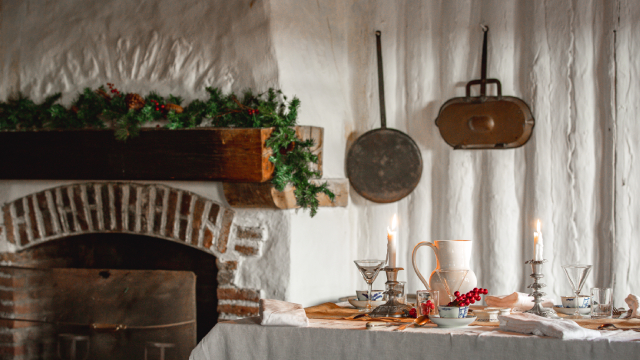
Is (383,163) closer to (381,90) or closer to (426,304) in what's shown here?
(381,90)

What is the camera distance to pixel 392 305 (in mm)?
1862

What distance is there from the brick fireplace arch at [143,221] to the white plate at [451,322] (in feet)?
3.38

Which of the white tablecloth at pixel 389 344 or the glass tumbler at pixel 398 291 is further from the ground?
the glass tumbler at pixel 398 291

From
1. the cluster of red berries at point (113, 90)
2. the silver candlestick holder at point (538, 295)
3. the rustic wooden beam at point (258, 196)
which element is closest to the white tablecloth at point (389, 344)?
the silver candlestick holder at point (538, 295)

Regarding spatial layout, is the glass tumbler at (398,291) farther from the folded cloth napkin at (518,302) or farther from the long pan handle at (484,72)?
the long pan handle at (484,72)

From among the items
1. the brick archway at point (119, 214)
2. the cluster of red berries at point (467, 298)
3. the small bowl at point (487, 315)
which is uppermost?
the brick archway at point (119, 214)

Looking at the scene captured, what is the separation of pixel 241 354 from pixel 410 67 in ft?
5.72

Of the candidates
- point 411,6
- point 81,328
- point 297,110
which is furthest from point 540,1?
point 81,328

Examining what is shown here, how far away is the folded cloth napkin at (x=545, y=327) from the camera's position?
148cm

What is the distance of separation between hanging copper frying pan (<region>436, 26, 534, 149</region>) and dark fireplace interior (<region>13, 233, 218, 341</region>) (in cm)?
129

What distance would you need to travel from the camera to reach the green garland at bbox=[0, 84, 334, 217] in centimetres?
235

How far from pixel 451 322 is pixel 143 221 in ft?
5.01

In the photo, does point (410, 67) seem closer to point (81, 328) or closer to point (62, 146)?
point (62, 146)

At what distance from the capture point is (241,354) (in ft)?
5.58
